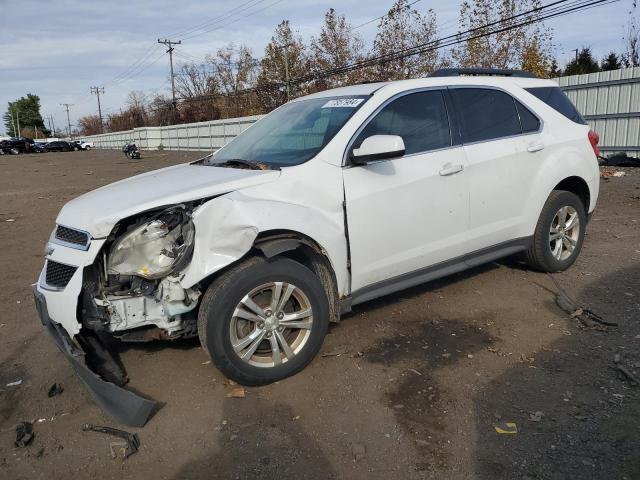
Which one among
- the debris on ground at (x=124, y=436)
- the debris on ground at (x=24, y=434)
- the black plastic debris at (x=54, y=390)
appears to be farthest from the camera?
the black plastic debris at (x=54, y=390)

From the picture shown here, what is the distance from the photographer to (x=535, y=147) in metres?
4.81

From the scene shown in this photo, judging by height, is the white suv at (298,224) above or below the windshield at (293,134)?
below

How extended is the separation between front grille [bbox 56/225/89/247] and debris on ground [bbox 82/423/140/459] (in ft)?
3.55

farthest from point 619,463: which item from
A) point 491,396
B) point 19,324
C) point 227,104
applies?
point 227,104

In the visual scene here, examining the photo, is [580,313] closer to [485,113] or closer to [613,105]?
[485,113]

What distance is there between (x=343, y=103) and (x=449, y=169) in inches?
38.6

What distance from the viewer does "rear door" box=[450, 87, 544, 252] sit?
442 centimetres

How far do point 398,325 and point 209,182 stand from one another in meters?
1.96

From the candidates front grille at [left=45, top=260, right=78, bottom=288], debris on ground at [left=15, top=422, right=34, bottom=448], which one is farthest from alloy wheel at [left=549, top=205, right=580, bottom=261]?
debris on ground at [left=15, top=422, right=34, bottom=448]

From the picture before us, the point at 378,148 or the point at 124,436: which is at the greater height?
Result: the point at 378,148

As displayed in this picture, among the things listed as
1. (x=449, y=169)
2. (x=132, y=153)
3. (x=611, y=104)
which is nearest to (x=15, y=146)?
(x=132, y=153)

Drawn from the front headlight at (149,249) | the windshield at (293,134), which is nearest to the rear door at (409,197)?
the windshield at (293,134)

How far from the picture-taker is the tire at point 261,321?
3.24m

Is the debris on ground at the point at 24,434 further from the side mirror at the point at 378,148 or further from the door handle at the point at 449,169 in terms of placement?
the door handle at the point at 449,169
